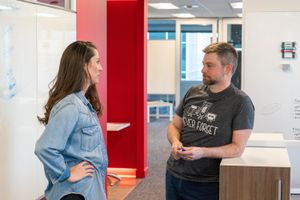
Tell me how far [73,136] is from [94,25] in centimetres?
227

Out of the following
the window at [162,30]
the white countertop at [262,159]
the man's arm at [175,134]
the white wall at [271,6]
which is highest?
the window at [162,30]

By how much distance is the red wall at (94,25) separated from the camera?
3.79 m

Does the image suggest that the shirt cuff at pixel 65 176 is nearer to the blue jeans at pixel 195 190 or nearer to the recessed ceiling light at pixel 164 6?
the blue jeans at pixel 195 190

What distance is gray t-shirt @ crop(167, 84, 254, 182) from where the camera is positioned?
2.17 m

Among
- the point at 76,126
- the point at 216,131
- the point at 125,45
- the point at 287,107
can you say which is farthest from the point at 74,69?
the point at 125,45

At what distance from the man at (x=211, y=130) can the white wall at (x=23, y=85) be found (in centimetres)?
95

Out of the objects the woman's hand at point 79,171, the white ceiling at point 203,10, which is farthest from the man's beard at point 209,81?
the white ceiling at point 203,10

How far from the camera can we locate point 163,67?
1102cm

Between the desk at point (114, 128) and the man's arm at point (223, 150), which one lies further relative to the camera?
the desk at point (114, 128)

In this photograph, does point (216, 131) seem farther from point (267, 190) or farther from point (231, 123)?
point (267, 190)

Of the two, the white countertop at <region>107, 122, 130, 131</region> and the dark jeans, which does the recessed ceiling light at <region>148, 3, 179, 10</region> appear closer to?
the white countertop at <region>107, 122, 130, 131</region>

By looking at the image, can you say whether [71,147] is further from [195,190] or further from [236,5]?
[236,5]

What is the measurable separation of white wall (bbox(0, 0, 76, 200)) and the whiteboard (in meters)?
2.49

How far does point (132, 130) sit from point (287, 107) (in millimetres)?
1965
